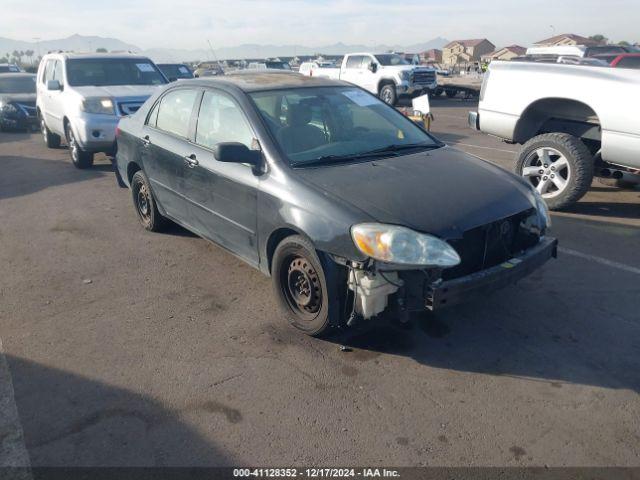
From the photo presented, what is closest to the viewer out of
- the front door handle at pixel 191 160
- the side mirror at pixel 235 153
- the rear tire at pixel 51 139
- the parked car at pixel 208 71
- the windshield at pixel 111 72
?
the side mirror at pixel 235 153

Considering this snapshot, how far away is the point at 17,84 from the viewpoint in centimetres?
1506

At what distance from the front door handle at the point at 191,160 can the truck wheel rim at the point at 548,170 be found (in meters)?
4.00

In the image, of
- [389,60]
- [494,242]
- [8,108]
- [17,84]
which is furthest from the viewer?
[389,60]

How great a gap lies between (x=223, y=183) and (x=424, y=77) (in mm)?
18193

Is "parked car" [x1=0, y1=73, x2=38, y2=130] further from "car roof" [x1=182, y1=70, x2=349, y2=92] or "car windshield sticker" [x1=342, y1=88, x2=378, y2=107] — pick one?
"car windshield sticker" [x1=342, y1=88, x2=378, y2=107]

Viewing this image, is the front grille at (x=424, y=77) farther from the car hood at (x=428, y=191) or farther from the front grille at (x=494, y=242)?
the front grille at (x=494, y=242)

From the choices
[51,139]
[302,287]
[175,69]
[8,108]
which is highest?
[175,69]

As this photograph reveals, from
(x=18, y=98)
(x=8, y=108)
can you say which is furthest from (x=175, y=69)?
(x=8, y=108)

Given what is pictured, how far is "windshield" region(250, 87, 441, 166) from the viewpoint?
13.2 feet

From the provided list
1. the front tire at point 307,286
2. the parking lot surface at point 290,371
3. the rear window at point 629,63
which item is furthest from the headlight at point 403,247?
the rear window at point 629,63

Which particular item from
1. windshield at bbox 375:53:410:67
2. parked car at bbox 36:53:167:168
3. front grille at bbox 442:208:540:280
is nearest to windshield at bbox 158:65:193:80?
windshield at bbox 375:53:410:67

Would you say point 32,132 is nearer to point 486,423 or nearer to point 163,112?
point 163,112

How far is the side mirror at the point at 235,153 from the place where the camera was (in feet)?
12.2

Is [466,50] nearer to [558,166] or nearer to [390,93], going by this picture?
[390,93]
